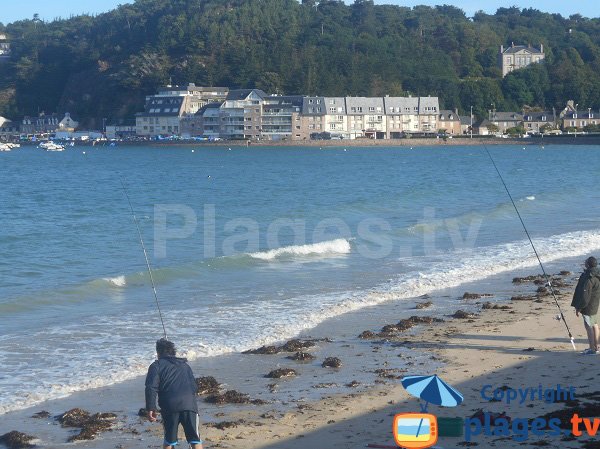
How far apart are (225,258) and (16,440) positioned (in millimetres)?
11472

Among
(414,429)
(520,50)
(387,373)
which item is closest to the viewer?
(414,429)

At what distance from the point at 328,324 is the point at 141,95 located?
440 ft

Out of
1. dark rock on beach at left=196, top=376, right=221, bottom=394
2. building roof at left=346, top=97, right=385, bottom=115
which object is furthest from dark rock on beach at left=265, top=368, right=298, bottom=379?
building roof at left=346, top=97, right=385, bottom=115

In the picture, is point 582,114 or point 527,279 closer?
point 527,279

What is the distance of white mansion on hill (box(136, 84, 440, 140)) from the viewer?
12100 centimetres

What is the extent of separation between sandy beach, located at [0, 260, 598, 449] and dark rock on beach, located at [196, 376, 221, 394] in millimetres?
145

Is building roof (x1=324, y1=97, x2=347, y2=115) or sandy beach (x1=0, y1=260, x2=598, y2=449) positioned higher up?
building roof (x1=324, y1=97, x2=347, y2=115)

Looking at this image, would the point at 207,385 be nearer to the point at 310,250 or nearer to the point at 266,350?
the point at 266,350

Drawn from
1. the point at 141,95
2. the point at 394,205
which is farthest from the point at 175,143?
the point at 394,205

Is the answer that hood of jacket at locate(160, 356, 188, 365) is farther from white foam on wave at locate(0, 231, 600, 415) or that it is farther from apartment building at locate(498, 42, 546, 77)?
apartment building at locate(498, 42, 546, 77)

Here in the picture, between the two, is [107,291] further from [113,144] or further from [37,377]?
[113,144]

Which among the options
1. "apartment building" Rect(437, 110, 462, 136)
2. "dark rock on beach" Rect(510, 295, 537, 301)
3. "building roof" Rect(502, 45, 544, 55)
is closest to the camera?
"dark rock on beach" Rect(510, 295, 537, 301)

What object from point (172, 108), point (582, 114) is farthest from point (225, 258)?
point (582, 114)

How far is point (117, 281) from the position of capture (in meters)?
17.3
